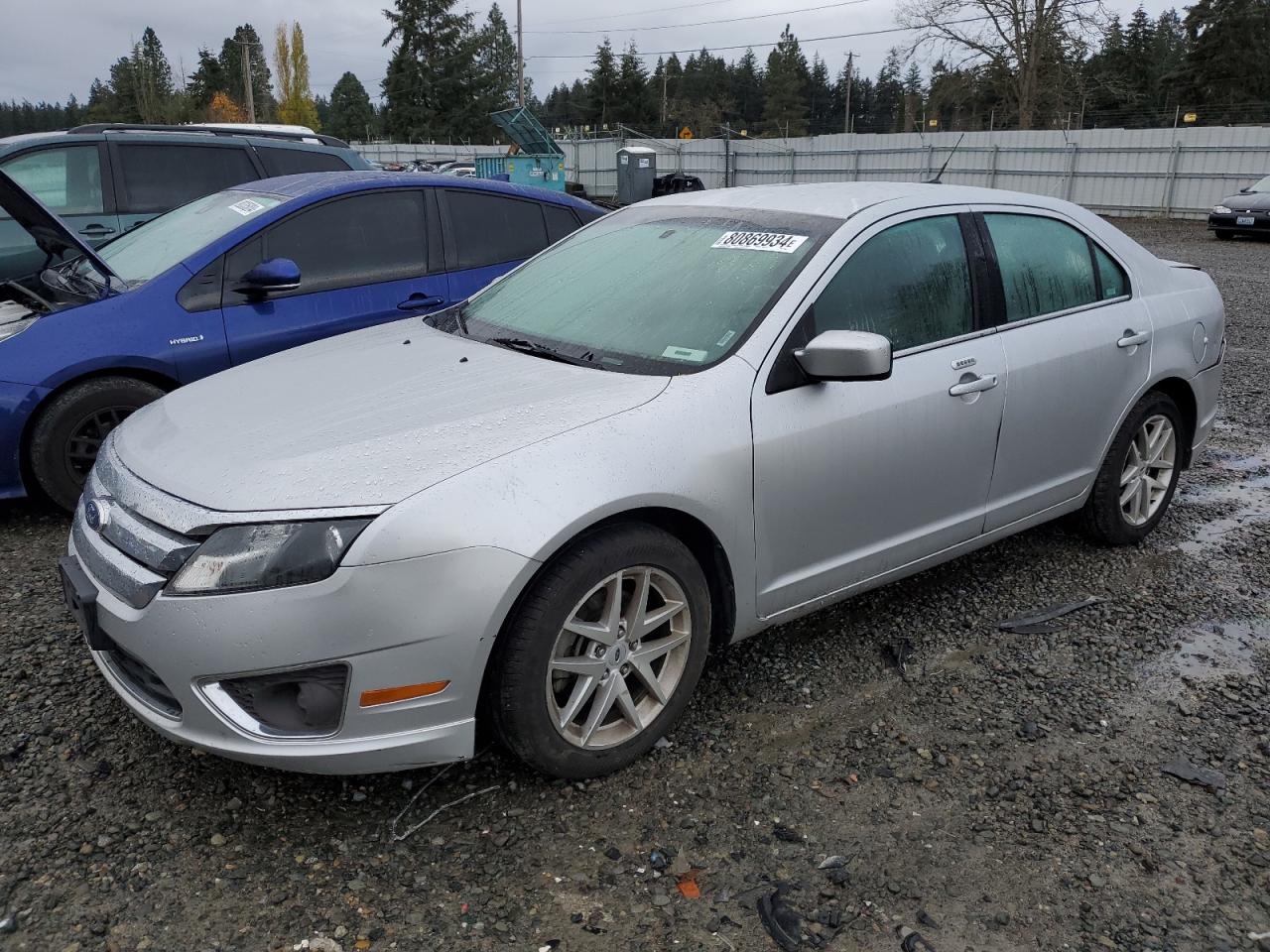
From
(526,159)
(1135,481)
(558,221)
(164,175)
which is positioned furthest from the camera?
(526,159)

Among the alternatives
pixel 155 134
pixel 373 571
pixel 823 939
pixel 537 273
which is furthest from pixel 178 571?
pixel 155 134

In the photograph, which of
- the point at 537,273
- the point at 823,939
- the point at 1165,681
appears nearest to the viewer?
the point at 823,939

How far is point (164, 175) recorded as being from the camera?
780 cm

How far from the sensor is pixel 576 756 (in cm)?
273

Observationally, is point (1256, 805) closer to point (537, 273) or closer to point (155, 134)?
point (537, 273)

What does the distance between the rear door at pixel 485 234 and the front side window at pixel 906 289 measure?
A: 268 centimetres

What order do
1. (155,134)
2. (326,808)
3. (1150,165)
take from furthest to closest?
(1150,165) → (155,134) → (326,808)

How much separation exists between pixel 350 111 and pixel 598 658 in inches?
4172

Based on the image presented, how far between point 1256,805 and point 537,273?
2.92 meters

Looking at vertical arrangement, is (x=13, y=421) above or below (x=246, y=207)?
below

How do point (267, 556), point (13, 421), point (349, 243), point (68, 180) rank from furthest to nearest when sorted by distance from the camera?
point (68, 180)
point (349, 243)
point (13, 421)
point (267, 556)

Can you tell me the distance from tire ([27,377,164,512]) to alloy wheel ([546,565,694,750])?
2.82m

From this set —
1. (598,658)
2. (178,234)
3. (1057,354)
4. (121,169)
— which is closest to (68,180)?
(121,169)

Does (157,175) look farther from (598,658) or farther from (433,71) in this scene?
(433,71)
